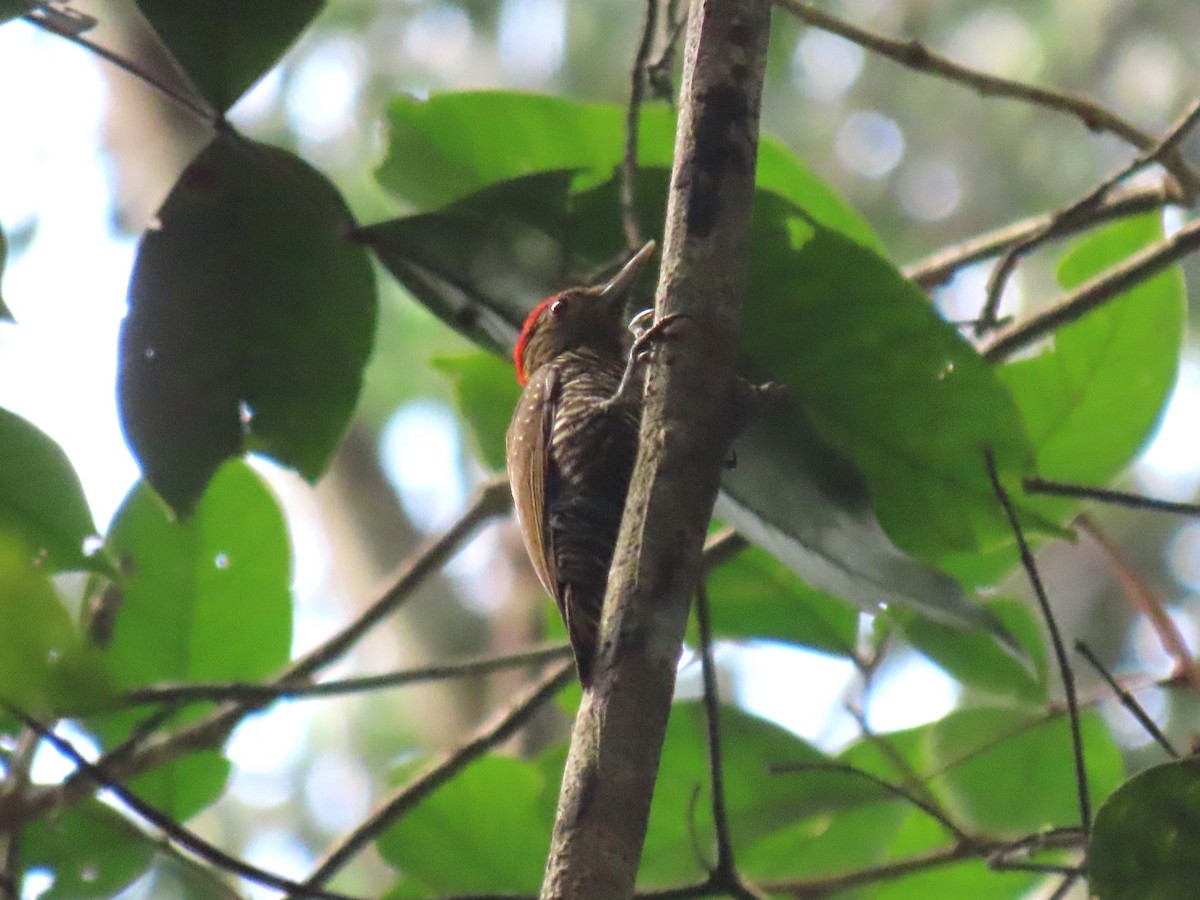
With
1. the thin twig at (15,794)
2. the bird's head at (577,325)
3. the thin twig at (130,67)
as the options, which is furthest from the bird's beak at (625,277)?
the thin twig at (15,794)

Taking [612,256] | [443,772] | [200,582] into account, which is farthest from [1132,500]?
[200,582]

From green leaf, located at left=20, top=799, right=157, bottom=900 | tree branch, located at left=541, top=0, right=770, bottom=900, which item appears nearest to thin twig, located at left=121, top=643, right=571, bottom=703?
green leaf, located at left=20, top=799, right=157, bottom=900

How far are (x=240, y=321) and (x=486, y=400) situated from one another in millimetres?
797

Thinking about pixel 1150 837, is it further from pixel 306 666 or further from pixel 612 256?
pixel 306 666

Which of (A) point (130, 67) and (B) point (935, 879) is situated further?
(B) point (935, 879)

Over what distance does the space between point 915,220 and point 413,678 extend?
10.4 m

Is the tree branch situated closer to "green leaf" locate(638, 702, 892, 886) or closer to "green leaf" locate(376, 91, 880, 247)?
Result: "green leaf" locate(376, 91, 880, 247)

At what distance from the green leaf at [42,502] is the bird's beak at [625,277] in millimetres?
938

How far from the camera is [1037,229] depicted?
2.55 m

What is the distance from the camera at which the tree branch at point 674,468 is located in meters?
1.29

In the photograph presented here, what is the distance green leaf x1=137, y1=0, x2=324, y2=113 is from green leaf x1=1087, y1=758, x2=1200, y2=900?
5.13 ft

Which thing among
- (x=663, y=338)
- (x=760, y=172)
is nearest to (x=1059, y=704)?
(x=760, y=172)

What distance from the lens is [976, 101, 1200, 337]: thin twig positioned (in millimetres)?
2311

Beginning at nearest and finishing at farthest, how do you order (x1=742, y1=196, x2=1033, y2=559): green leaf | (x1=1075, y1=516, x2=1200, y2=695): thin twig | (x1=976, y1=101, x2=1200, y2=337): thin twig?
(x1=742, y1=196, x2=1033, y2=559): green leaf, (x1=1075, y1=516, x2=1200, y2=695): thin twig, (x1=976, y1=101, x2=1200, y2=337): thin twig
